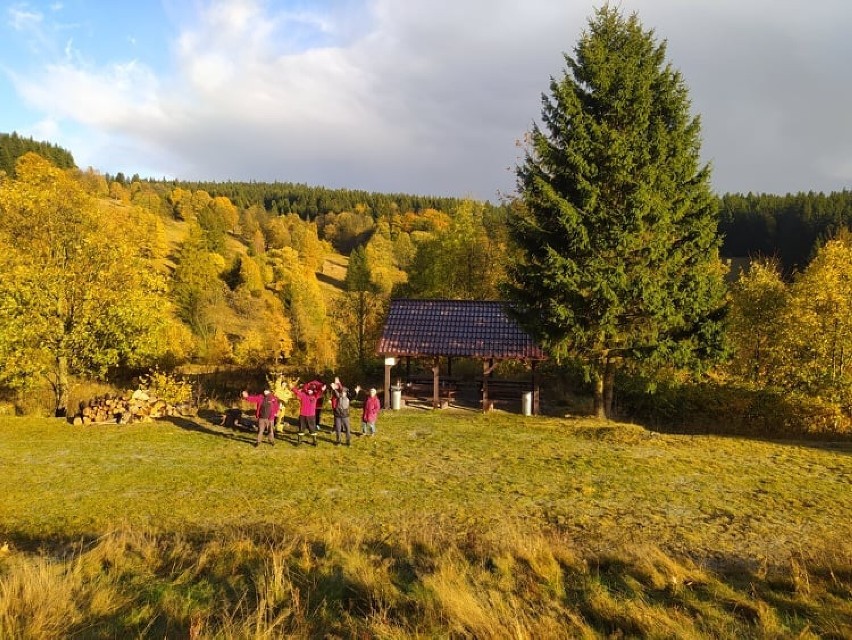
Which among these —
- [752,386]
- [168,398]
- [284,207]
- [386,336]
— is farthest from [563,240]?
[284,207]

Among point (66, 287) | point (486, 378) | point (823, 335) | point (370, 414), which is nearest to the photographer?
point (370, 414)

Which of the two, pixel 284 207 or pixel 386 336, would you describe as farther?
pixel 284 207

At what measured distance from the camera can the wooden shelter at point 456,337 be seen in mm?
20859

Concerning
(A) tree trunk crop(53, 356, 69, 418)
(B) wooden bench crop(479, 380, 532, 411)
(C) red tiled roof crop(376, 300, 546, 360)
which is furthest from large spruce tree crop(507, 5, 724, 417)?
(A) tree trunk crop(53, 356, 69, 418)

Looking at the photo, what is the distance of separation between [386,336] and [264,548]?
46.8 ft

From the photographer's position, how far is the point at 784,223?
9756 cm

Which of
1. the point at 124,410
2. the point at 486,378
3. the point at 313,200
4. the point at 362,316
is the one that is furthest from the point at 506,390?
the point at 313,200

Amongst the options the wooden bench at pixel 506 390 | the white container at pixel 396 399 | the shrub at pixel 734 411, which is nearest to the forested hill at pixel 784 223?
the shrub at pixel 734 411

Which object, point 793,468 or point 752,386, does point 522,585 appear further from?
point 752,386

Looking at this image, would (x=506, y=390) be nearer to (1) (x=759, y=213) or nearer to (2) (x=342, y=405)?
(2) (x=342, y=405)

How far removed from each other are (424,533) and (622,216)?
12.1 metres

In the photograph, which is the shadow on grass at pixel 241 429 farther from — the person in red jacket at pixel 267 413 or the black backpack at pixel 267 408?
the black backpack at pixel 267 408

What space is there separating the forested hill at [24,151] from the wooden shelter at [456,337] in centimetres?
9869

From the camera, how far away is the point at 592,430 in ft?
58.3
